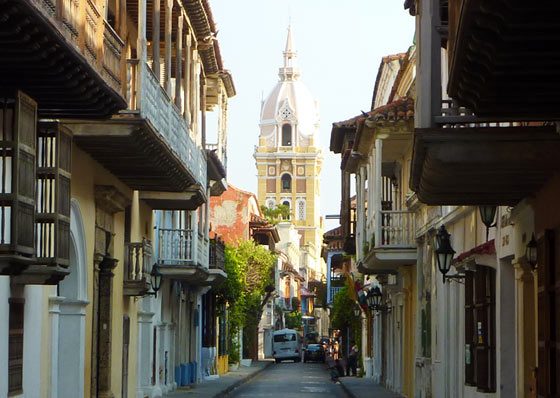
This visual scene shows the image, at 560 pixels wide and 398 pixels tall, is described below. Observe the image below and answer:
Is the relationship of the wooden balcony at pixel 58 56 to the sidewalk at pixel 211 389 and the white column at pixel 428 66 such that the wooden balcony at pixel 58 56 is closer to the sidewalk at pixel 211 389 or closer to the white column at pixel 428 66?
the white column at pixel 428 66

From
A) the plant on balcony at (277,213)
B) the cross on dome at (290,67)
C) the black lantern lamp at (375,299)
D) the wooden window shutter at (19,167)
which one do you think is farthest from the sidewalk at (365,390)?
the cross on dome at (290,67)

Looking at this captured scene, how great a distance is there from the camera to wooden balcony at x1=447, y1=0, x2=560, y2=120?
6.86 metres

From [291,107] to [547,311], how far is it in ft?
487

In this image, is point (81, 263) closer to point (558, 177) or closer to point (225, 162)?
point (558, 177)

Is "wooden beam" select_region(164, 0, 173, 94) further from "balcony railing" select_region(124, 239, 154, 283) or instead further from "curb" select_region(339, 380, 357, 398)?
"curb" select_region(339, 380, 357, 398)

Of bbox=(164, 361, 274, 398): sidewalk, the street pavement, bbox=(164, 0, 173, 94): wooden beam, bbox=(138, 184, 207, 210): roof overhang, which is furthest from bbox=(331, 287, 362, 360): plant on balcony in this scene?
bbox=(164, 0, 173, 94): wooden beam

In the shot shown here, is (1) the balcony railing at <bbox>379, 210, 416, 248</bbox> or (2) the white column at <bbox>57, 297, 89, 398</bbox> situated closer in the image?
(2) the white column at <bbox>57, 297, 89, 398</bbox>

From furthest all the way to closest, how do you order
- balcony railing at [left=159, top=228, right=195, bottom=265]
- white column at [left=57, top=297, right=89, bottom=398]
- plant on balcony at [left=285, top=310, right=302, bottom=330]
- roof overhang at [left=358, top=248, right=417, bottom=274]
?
plant on balcony at [left=285, top=310, right=302, bottom=330] → balcony railing at [left=159, top=228, right=195, bottom=265] → roof overhang at [left=358, top=248, right=417, bottom=274] → white column at [left=57, top=297, right=89, bottom=398]

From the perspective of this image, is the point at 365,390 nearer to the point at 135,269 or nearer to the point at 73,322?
the point at 135,269

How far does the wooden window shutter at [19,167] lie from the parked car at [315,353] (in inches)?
2662

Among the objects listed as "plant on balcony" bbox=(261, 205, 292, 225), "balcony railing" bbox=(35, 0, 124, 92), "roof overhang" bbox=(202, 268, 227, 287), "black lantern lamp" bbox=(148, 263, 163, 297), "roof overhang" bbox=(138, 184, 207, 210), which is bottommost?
"black lantern lamp" bbox=(148, 263, 163, 297)

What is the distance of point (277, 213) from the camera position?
405ft

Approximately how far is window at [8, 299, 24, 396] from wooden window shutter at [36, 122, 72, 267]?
76.3 inches

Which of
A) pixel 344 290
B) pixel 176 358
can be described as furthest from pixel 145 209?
pixel 344 290
